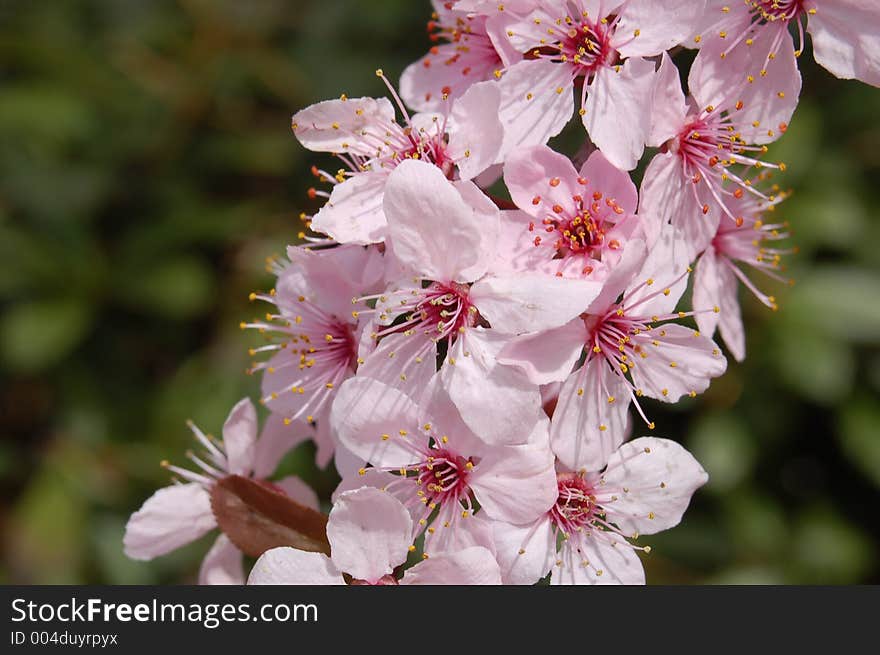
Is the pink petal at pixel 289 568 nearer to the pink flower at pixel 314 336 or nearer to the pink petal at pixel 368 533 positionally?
the pink petal at pixel 368 533

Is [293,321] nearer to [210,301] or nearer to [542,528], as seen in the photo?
[542,528]

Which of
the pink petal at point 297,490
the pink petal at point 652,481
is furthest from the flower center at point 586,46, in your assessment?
the pink petal at point 297,490

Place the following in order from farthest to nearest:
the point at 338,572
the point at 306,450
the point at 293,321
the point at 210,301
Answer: the point at 210,301
the point at 306,450
the point at 293,321
the point at 338,572

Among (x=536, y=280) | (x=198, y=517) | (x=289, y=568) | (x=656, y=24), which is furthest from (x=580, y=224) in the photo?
(x=198, y=517)

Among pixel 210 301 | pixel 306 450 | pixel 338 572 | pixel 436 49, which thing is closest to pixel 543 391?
pixel 338 572

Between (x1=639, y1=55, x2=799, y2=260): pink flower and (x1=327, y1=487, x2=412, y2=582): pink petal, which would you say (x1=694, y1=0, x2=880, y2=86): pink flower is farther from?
(x1=327, y1=487, x2=412, y2=582): pink petal

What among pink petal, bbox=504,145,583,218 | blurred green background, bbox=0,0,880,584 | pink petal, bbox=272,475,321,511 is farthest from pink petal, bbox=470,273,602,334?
blurred green background, bbox=0,0,880,584

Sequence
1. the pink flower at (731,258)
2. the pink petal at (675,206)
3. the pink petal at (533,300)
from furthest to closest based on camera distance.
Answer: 1. the pink flower at (731,258)
2. the pink petal at (675,206)
3. the pink petal at (533,300)
